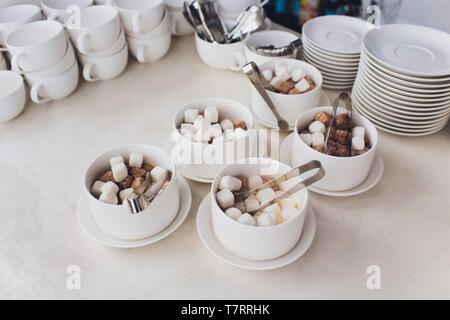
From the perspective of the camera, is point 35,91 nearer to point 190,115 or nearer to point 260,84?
point 190,115

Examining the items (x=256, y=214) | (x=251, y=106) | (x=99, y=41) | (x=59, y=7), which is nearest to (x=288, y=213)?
(x=256, y=214)

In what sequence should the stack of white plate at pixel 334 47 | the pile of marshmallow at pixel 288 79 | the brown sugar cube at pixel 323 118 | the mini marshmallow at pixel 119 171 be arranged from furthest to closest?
the stack of white plate at pixel 334 47
the pile of marshmallow at pixel 288 79
the brown sugar cube at pixel 323 118
the mini marshmallow at pixel 119 171

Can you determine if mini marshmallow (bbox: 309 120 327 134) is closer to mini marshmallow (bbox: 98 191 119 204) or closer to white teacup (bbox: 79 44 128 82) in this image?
mini marshmallow (bbox: 98 191 119 204)

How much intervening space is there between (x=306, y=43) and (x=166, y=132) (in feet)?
1.54

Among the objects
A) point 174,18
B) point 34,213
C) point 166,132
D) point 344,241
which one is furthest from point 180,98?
point 344,241

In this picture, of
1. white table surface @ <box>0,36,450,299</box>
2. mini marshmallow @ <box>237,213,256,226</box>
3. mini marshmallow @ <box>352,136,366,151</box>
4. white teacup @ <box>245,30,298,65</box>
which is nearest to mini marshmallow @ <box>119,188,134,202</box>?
Result: white table surface @ <box>0,36,450,299</box>

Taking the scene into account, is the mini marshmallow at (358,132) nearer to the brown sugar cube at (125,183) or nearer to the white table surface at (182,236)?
the white table surface at (182,236)

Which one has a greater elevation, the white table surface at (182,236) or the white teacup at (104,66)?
the white teacup at (104,66)

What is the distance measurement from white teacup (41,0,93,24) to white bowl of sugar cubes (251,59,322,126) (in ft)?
1.96

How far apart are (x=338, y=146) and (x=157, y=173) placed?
39cm

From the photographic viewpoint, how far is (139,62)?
4.29ft

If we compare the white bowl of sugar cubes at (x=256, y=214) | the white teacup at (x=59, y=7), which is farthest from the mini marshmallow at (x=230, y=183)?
the white teacup at (x=59, y=7)

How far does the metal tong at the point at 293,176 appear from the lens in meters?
0.73

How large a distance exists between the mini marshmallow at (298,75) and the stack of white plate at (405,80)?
0.14 metres
